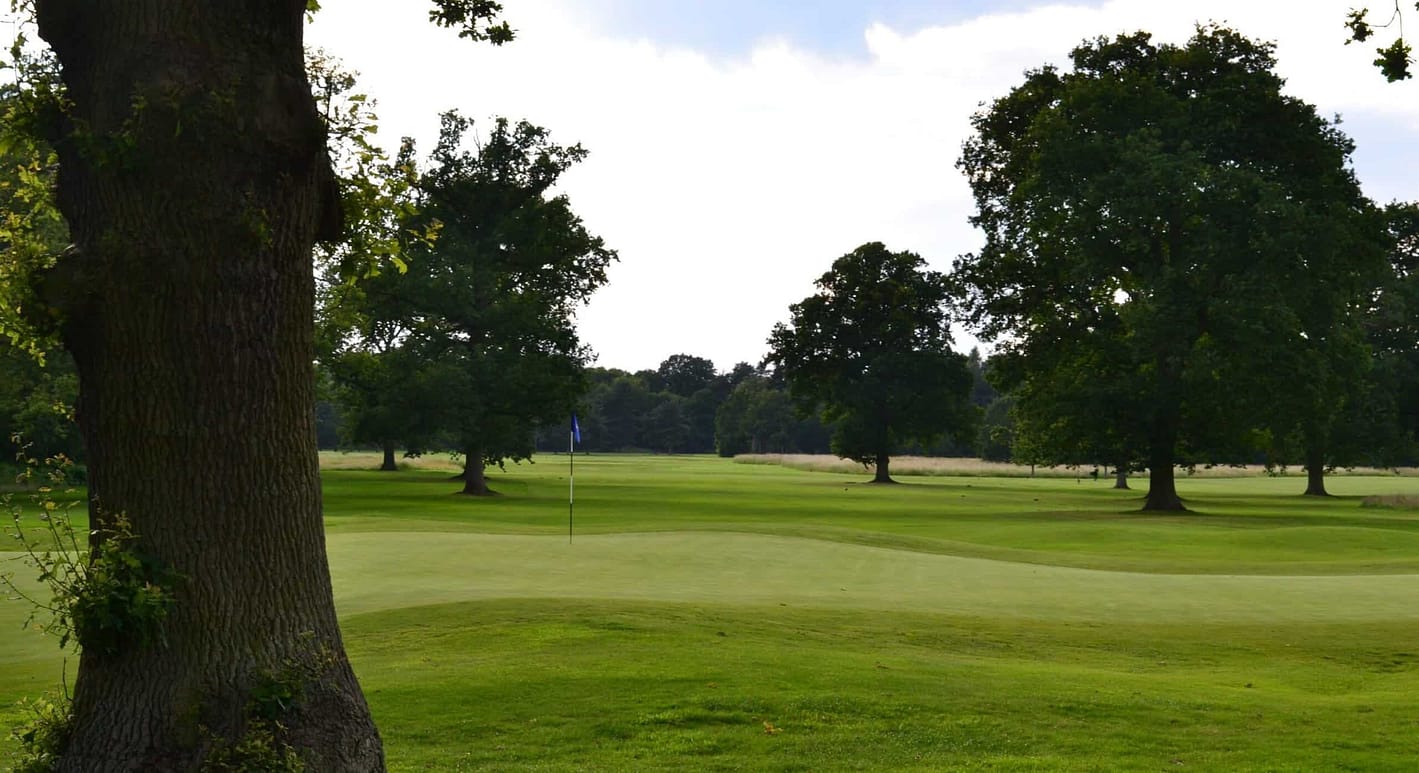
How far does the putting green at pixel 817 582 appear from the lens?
15930 millimetres

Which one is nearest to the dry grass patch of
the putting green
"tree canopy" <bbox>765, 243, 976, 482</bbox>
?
"tree canopy" <bbox>765, 243, 976, 482</bbox>

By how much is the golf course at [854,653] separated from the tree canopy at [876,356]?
1894 inches

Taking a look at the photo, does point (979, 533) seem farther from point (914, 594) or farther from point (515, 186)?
point (515, 186)

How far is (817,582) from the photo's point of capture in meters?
18.5

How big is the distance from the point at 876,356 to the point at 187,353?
71607 mm

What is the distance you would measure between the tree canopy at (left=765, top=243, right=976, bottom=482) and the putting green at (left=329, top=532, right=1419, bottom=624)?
52658mm

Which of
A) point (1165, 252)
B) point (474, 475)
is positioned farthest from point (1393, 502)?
point (474, 475)

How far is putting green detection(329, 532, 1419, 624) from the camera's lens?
1593 cm

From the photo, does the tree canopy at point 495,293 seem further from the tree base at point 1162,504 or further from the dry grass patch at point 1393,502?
the dry grass patch at point 1393,502

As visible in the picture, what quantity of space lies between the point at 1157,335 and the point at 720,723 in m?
32.3

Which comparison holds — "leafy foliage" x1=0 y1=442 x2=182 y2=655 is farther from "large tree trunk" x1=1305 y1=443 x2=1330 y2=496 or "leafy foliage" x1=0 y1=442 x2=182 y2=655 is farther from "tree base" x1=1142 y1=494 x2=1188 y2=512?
"large tree trunk" x1=1305 y1=443 x2=1330 y2=496

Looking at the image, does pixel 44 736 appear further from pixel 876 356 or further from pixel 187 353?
pixel 876 356

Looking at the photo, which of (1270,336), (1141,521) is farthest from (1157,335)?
(1141,521)

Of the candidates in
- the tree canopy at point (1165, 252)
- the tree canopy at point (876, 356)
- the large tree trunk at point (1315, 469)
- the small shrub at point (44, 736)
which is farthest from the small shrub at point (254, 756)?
the tree canopy at point (876, 356)
